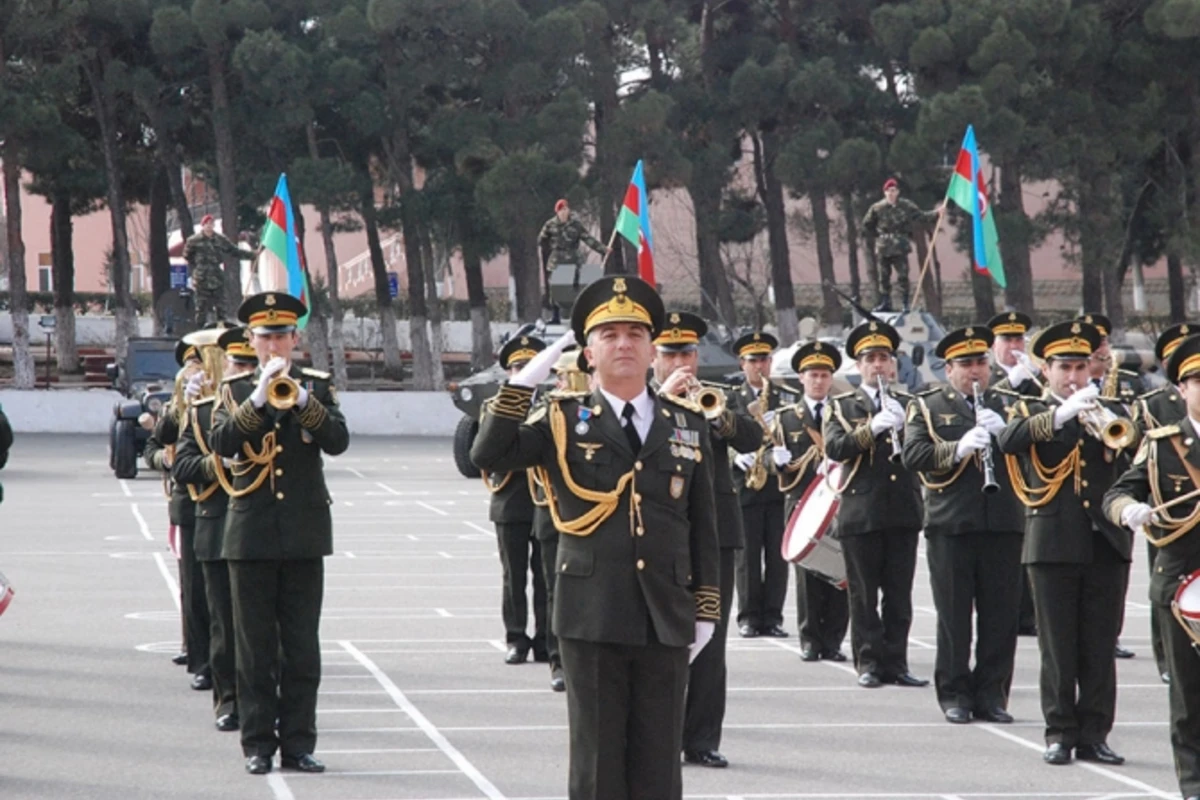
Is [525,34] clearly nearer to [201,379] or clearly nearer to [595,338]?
[201,379]

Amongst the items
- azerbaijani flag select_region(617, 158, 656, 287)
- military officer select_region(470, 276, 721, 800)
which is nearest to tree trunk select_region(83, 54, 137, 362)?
azerbaijani flag select_region(617, 158, 656, 287)

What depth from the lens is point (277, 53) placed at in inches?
1591

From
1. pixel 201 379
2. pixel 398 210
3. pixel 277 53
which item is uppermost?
pixel 277 53

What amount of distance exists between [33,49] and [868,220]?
20.0 m

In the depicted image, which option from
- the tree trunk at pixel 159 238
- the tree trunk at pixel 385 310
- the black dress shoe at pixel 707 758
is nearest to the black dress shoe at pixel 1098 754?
the black dress shoe at pixel 707 758

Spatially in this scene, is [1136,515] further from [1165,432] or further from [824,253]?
[824,253]

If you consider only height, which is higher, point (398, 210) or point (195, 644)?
point (398, 210)

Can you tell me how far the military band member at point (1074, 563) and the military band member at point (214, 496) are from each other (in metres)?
3.62

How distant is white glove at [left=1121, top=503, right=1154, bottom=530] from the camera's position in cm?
778

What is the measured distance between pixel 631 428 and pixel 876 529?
206 inches

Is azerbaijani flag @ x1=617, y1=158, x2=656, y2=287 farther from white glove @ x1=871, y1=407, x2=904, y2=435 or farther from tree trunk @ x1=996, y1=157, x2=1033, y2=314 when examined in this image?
tree trunk @ x1=996, y1=157, x2=1033, y2=314

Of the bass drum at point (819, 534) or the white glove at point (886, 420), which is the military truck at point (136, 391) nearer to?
the bass drum at point (819, 534)

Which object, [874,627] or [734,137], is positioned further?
[734,137]

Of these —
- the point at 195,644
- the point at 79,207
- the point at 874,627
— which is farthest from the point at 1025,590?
the point at 79,207
